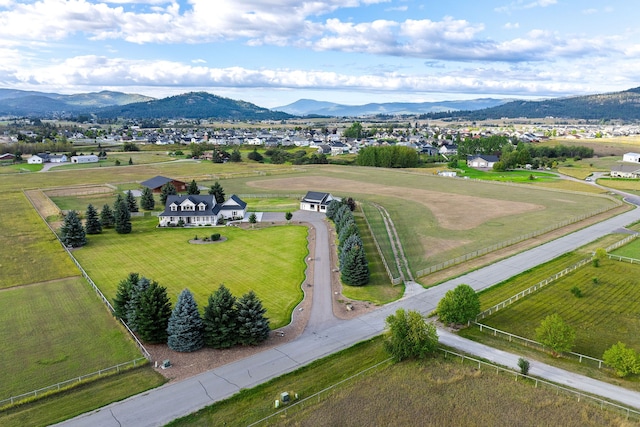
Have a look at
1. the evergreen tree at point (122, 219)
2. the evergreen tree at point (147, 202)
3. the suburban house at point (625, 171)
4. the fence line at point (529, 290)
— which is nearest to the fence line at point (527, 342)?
the fence line at point (529, 290)

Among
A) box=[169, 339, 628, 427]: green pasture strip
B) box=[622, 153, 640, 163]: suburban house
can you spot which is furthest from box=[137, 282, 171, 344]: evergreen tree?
box=[622, 153, 640, 163]: suburban house

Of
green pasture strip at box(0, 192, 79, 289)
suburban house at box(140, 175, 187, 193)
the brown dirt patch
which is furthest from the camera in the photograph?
suburban house at box(140, 175, 187, 193)

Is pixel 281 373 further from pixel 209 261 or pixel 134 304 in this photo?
pixel 209 261

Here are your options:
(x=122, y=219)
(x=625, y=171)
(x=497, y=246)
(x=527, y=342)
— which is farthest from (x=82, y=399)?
(x=625, y=171)

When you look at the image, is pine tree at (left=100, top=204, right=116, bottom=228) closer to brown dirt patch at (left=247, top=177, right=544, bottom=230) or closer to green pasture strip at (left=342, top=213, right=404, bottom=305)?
green pasture strip at (left=342, top=213, right=404, bottom=305)

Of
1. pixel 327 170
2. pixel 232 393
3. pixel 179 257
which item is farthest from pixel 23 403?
pixel 327 170

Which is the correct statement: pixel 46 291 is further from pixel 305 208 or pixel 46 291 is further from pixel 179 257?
pixel 305 208

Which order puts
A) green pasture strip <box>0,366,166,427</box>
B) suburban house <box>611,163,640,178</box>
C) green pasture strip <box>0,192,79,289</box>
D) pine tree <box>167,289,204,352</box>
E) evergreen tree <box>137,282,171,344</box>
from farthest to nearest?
1. suburban house <box>611,163,640,178</box>
2. green pasture strip <box>0,192,79,289</box>
3. evergreen tree <box>137,282,171,344</box>
4. pine tree <box>167,289,204,352</box>
5. green pasture strip <box>0,366,166,427</box>

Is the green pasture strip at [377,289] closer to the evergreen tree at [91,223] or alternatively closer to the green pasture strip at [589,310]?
the green pasture strip at [589,310]
